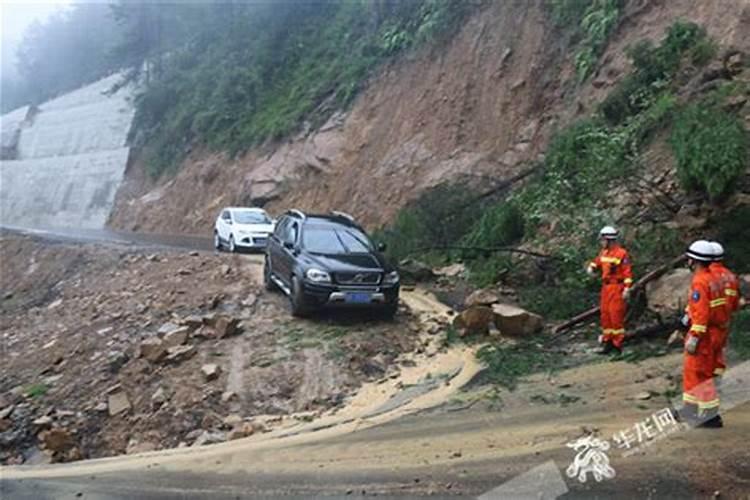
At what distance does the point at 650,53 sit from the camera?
15.4 metres

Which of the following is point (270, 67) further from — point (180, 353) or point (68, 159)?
point (180, 353)

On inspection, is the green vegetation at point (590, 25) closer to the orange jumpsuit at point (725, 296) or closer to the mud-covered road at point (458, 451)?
the mud-covered road at point (458, 451)

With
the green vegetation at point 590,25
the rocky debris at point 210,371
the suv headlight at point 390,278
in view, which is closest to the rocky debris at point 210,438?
the rocky debris at point 210,371

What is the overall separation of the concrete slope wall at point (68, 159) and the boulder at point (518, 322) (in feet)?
126

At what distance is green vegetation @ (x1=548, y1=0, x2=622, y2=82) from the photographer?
18.7 m

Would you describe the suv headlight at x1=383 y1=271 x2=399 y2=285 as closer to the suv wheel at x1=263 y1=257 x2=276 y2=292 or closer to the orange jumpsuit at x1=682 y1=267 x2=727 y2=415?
the suv wheel at x1=263 y1=257 x2=276 y2=292

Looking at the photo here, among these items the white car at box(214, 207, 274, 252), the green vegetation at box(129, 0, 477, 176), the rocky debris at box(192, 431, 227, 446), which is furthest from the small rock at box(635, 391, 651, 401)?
the green vegetation at box(129, 0, 477, 176)

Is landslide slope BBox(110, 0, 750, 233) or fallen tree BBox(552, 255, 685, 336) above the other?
landslide slope BBox(110, 0, 750, 233)

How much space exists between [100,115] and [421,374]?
53173 mm

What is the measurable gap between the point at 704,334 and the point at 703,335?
12 millimetres

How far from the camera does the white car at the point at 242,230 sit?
65.9ft

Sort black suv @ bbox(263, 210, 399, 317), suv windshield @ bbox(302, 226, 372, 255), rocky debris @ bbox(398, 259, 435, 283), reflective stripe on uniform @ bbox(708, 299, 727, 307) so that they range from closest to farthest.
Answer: reflective stripe on uniform @ bbox(708, 299, 727, 307) → black suv @ bbox(263, 210, 399, 317) → suv windshield @ bbox(302, 226, 372, 255) → rocky debris @ bbox(398, 259, 435, 283)

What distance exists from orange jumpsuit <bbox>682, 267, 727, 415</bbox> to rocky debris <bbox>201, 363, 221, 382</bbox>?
20.9 ft
